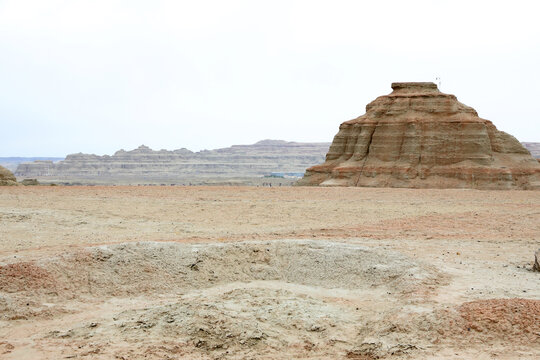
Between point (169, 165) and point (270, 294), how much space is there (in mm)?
167773

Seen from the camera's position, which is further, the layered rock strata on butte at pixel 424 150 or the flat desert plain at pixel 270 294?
the layered rock strata on butte at pixel 424 150

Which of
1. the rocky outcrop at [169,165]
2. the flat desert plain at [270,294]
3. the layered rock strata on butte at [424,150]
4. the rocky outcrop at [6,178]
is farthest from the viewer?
the rocky outcrop at [169,165]

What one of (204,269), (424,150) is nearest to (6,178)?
(424,150)

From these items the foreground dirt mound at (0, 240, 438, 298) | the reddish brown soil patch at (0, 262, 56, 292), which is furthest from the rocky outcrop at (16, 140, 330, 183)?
the reddish brown soil patch at (0, 262, 56, 292)

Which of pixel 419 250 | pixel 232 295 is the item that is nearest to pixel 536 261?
pixel 419 250

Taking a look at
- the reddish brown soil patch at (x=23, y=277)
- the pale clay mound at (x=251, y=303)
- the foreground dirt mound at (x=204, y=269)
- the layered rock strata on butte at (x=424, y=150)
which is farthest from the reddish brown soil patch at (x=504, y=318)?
the layered rock strata on butte at (x=424, y=150)

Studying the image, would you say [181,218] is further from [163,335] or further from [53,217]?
[163,335]

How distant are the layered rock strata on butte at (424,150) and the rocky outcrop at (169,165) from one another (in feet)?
356

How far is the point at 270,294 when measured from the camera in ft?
29.9

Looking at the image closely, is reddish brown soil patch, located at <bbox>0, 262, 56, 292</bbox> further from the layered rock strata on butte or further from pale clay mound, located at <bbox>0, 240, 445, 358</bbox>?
the layered rock strata on butte

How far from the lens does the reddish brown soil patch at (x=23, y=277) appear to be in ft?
31.0

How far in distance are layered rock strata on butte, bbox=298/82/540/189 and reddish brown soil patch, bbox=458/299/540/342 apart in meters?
32.6

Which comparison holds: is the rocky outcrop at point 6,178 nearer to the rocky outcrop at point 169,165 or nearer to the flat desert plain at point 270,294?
the flat desert plain at point 270,294

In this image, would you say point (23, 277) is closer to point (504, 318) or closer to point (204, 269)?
point (204, 269)
